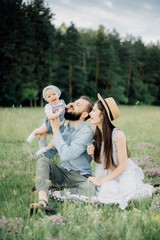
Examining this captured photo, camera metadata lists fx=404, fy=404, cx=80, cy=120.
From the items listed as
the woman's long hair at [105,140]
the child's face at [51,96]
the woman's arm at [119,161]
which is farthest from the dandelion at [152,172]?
the child's face at [51,96]

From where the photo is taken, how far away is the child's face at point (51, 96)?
6.79 m

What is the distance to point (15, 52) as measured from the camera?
43.0m

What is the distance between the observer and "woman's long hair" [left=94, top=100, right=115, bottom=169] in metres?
6.27

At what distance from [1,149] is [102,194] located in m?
4.83

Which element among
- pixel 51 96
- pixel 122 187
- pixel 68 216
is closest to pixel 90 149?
pixel 122 187

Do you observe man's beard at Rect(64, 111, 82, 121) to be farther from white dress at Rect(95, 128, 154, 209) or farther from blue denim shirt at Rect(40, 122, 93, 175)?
white dress at Rect(95, 128, 154, 209)

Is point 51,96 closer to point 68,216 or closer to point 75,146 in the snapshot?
point 75,146

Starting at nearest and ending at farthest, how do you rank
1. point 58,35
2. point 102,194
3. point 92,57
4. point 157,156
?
point 102,194
point 157,156
point 58,35
point 92,57

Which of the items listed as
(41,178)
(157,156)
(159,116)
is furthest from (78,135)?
(159,116)

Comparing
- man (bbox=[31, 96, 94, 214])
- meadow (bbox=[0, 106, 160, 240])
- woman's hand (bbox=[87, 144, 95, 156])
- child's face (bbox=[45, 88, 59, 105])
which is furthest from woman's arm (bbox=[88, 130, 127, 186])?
child's face (bbox=[45, 88, 59, 105])

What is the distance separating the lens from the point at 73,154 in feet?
19.9

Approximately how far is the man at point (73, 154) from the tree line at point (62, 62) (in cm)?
3628

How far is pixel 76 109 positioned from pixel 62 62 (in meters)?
46.0

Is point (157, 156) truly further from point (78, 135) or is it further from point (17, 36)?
point (17, 36)
